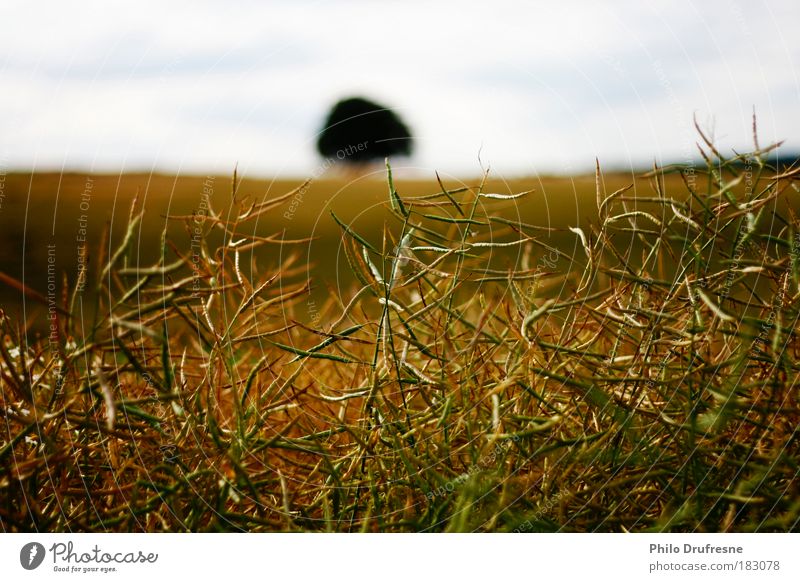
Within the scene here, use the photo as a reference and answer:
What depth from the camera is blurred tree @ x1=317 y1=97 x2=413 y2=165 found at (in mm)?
481

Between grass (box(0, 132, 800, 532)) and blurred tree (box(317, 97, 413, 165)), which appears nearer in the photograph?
grass (box(0, 132, 800, 532))

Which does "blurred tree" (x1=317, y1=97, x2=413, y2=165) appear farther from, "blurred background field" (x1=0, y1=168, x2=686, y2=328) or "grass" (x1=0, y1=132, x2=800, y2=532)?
"grass" (x1=0, y1=132, x2=800, y2=532)

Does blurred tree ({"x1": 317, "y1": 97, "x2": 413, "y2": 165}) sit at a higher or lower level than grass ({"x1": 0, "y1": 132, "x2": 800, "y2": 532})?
higher

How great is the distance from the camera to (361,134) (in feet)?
1.72

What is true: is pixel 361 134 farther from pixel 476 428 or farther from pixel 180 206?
pixel 476 428

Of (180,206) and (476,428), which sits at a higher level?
(180,206)

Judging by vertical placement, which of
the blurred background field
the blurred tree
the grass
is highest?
the blurred tree

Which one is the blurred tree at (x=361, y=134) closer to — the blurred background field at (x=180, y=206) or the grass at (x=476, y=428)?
the blurred background field at (x=180, y=206)

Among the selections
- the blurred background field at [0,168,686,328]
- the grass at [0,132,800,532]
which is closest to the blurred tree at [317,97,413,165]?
the blurred background field at [0,168,686,328]

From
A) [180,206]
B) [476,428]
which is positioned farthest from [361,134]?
[476,428]

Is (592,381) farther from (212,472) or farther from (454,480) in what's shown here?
(212,472)
